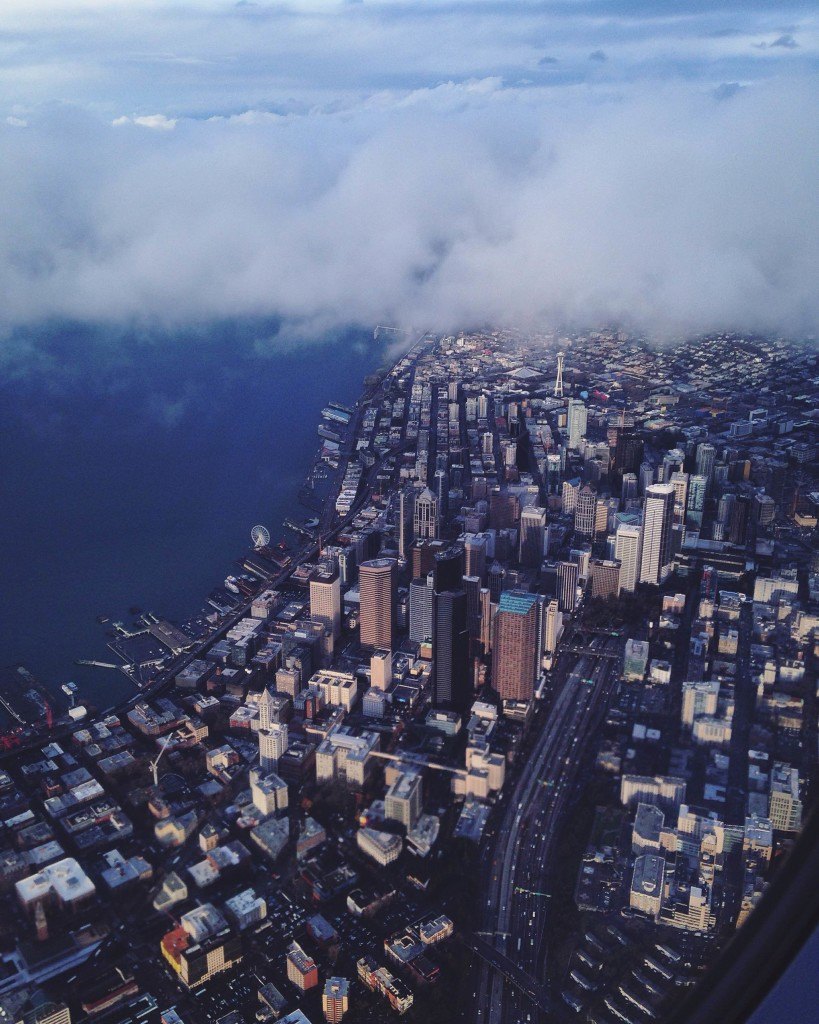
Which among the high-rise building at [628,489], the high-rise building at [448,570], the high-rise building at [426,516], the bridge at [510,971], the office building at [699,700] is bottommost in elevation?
the bridge at [510,971]

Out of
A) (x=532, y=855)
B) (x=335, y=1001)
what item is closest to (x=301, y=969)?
(x=335, y=1001)

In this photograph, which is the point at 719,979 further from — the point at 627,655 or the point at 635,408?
the point at 635,408

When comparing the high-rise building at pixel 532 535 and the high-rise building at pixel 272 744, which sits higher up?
the high-rise building at pixel 532 535

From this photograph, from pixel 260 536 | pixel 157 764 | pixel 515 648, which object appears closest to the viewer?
pixel 157 764

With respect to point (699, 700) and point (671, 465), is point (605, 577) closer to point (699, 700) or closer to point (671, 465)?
point (671, 465)

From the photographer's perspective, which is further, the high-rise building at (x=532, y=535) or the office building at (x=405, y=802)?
the high-rise building at (x=532, y=535)

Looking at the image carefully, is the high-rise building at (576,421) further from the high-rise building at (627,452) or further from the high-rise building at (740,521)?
the high-rise building at (740,521)

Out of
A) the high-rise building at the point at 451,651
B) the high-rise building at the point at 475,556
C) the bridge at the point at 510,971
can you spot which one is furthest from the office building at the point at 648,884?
the high-rise building at the point at 475,556

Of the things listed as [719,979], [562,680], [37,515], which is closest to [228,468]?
[37,515]
